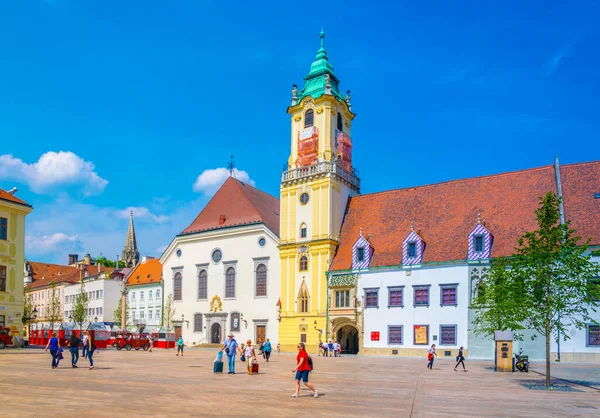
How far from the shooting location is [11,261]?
145ft

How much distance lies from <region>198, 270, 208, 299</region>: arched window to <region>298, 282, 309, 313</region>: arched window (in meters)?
13.1

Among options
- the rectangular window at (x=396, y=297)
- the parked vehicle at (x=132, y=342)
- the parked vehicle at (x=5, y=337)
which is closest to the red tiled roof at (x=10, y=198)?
the parked vehicle at (x=5, y=337)

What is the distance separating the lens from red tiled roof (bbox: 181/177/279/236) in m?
61.3

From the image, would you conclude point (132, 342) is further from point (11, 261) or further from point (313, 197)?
point (313, 197)

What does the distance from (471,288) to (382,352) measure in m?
8.93

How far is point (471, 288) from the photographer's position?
44.6m

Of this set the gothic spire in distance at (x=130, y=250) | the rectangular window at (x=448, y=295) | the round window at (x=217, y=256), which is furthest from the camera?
the gothic spire in distance at (x=130, y=250)

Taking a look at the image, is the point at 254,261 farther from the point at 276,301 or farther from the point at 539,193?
the point at 539,193

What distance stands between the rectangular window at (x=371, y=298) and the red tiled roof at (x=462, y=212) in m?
2.30

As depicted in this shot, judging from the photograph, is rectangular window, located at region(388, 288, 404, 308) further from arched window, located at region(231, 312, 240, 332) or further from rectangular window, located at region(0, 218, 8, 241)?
rectangular window, located at region(0, 218, 8, 241)

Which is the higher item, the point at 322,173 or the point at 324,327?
the point at 322,173

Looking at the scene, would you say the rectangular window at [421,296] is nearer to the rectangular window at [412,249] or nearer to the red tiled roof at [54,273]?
the rectangular window at [412,249]

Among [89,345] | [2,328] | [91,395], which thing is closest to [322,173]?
[2,328]

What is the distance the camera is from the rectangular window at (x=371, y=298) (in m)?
49.1
